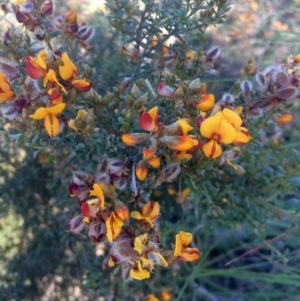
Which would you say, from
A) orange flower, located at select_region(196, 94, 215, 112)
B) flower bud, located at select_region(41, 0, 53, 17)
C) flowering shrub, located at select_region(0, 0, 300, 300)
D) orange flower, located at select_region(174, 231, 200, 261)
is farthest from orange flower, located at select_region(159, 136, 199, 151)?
flower bud, located at select_region(41, 0, 53, 17)

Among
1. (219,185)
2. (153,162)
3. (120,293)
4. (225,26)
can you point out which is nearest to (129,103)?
(153,162)

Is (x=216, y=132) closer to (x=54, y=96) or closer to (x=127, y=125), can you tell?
(x=127, y=125)

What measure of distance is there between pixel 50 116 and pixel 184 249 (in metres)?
0.42

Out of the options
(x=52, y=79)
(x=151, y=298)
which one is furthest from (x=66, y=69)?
(x=151, y=298)

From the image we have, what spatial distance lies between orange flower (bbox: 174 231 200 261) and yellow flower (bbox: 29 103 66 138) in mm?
358

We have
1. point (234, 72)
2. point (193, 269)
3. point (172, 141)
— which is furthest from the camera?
point (234, 72)

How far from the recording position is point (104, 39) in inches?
76.9

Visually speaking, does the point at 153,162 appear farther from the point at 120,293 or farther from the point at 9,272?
the point at 9,272

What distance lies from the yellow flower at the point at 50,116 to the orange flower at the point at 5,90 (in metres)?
0.10

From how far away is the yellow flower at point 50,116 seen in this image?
3.09ft

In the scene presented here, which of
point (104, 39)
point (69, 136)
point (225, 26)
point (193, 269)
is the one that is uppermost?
point (69, 136)

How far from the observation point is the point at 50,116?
97cm

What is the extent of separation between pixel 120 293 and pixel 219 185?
19.8 inches

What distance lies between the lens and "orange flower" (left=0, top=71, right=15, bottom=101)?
0.99 meters
